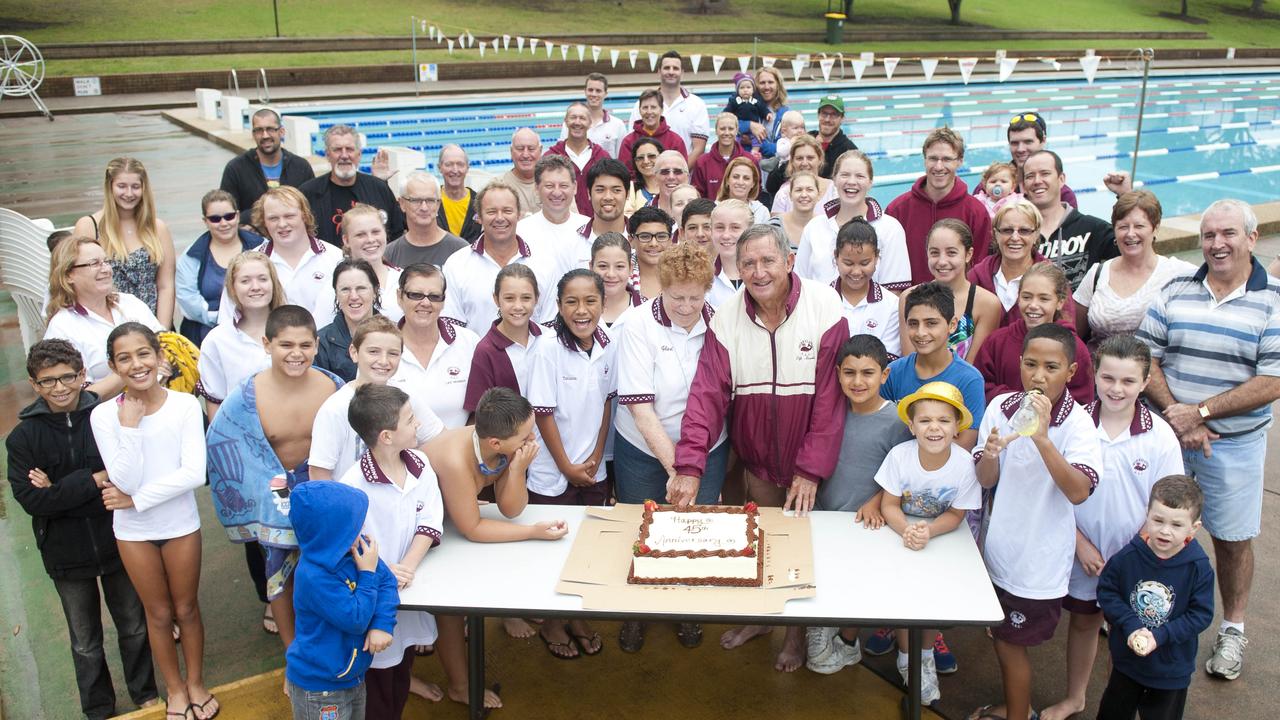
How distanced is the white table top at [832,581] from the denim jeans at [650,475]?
0.52 metres

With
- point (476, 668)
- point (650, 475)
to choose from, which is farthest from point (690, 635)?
point (476, 668)

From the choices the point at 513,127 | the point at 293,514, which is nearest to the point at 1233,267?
the point at 293,514

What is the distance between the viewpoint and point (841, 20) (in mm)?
38906

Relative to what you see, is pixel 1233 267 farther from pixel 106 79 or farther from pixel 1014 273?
pixel 106 79

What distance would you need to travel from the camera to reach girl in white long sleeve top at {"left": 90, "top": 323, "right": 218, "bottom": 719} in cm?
351

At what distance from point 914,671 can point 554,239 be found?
118 inches

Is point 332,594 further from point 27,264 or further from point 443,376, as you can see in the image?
point 27,264

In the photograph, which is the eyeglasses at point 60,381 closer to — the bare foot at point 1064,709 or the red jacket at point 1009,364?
the red jacket at point 1009,364

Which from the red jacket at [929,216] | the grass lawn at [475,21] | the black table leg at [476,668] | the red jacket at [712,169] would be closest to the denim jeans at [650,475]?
the black table leg at [476,668]

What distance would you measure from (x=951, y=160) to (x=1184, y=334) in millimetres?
1751

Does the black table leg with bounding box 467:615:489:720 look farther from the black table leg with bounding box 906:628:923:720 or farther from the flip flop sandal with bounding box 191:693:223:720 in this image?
the black table leg with bounding box 906:628:923:720

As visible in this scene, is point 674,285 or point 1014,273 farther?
point 1014,273

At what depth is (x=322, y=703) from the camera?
3105 millimetres

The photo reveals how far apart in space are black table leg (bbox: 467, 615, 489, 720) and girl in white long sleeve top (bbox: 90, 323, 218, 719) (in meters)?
1.03
